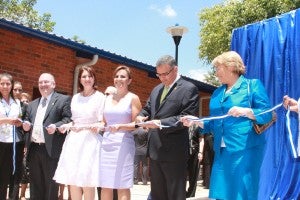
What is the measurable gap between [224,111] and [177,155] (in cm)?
73

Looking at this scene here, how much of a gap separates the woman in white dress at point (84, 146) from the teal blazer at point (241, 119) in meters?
1.49

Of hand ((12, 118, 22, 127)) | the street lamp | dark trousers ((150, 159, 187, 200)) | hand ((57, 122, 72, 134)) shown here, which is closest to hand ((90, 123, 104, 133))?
hand ((57, 122, 72, 134))

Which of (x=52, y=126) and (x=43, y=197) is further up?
(x=52, y=126)

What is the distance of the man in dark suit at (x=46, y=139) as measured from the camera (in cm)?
516

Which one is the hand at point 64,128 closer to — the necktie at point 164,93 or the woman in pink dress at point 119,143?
the woman in pink dress at point 119,143

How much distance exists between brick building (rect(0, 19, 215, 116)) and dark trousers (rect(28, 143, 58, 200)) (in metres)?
3.17

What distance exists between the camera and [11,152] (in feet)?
19.1

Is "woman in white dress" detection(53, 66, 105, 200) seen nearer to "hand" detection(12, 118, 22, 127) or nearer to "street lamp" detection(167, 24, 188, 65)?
"hand" detection(12, 118, 22, 127)

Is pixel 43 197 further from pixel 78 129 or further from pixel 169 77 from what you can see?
pixel 169 77

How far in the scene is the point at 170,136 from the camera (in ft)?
14.6

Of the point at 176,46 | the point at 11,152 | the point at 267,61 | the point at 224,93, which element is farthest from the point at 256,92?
the point at 176,46

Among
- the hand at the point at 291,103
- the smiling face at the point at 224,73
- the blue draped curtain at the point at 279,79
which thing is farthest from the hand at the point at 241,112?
the blue draped curtain at the point at 279,79

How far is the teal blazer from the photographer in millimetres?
3834

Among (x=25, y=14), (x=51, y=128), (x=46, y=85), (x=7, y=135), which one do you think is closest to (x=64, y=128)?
(x=51, y=128)
